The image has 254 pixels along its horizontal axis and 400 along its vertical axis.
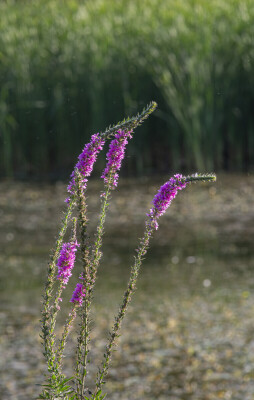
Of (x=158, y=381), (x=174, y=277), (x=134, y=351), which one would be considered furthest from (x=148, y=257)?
(x=158, y=381)

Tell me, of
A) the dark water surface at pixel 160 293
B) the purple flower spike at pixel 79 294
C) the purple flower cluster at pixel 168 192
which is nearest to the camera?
the purple flower cluster at pixel 168 192

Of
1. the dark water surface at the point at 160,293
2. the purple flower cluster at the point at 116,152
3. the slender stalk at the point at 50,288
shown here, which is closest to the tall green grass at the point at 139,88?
the dark water surface at the point at 160,293

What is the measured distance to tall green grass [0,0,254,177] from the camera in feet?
35.2

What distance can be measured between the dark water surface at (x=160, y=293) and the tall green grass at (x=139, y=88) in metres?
0.75

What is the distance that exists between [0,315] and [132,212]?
3.48 metres

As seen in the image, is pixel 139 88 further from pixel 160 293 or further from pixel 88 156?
pixel 88 156

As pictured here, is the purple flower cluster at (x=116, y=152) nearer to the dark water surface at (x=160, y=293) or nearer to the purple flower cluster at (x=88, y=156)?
the purple flower cluster at (x=88, y=156)

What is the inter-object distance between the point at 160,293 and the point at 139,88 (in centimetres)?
501

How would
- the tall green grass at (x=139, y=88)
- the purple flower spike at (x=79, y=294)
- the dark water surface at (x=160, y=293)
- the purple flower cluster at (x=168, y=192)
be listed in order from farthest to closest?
the tall green grass at (x=139, y=88), the dark water surface at (x=160, y=293), the purple flower spike at (x=79, y=294), the purple flower cluster at (x=168, y=192)

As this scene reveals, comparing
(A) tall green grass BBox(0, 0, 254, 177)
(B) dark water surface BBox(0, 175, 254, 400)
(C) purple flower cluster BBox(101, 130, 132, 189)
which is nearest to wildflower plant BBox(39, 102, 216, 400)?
(C) purple flower cluster BBox(101, 130, 132, 189)

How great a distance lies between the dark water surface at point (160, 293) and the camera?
4773mm

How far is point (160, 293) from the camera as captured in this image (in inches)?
251

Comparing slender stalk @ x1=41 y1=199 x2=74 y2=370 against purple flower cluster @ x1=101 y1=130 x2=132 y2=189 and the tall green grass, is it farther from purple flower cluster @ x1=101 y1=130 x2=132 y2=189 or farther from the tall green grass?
the tall green grass

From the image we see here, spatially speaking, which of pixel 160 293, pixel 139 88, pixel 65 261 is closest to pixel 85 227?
pixel 65 261
